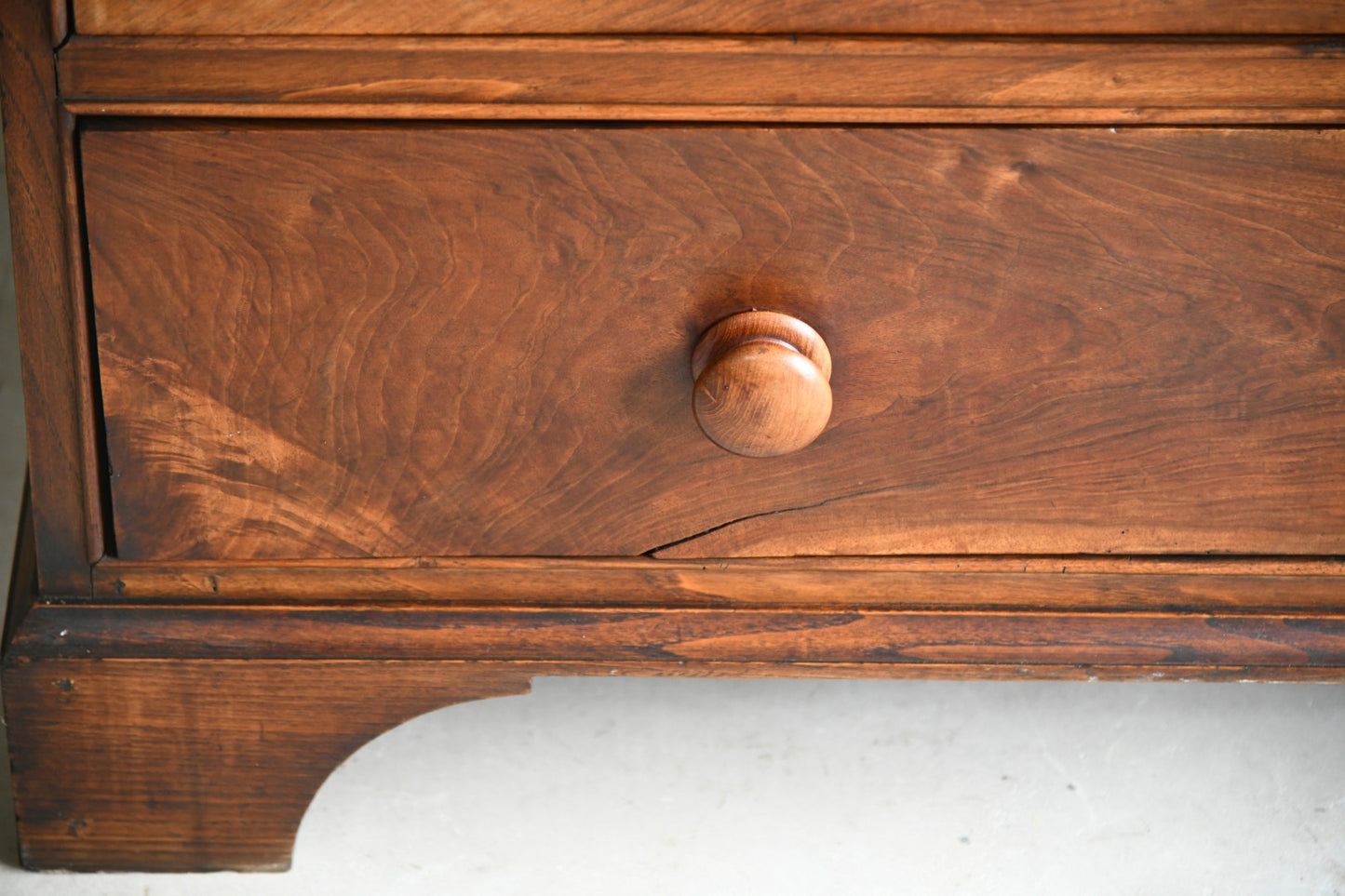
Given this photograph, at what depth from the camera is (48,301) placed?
554mm

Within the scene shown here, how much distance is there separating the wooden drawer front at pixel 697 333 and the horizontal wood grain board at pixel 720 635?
3cm

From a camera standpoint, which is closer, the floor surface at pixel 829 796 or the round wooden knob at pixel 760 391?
the round wooden knob at pixel 760 391

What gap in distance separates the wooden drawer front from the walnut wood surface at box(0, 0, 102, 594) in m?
0.01

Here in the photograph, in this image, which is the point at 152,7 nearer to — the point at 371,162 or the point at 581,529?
the point at 371,162

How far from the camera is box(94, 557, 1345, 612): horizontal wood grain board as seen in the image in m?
0.61

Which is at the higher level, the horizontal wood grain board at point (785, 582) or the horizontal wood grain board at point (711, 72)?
the horizontal wood grain board at point (711, 72)

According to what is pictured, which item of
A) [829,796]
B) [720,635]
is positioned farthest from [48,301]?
[829,796]

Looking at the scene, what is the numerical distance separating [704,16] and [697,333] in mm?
136

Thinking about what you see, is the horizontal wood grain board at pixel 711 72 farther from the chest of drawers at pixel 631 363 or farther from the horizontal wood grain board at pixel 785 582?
the horizontal wood grain board at pixel 785 582

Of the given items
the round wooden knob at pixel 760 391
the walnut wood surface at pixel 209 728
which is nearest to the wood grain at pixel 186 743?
the walnut wood surface at pixel 209 728

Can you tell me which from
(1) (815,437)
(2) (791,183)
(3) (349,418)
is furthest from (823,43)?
(3) (349,418)

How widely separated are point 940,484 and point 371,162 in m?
0.30

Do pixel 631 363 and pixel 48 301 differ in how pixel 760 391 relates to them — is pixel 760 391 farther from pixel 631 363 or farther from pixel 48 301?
pixel 48 301

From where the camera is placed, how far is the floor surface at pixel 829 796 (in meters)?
0.66
